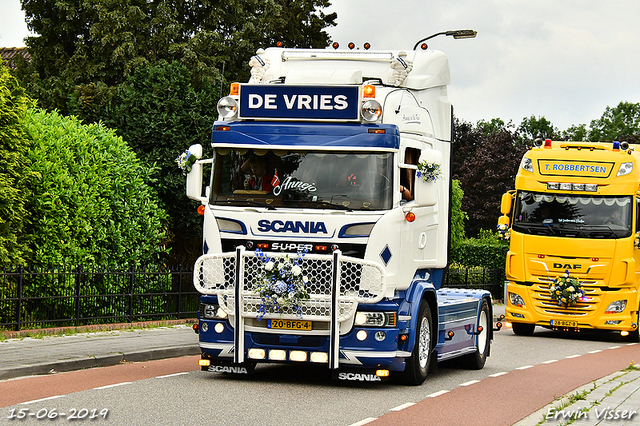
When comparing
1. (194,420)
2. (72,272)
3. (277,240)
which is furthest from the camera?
(72,272)

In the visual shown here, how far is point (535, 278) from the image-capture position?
2116 cm

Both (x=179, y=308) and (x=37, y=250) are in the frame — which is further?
(x=179, y=308)

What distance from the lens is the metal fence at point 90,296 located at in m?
16.3

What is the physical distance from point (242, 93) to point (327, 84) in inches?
45.3

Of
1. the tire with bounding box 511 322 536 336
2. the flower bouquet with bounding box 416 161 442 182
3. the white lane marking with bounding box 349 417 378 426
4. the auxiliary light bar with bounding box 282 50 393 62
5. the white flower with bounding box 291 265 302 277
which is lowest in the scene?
the tire with bounding box 511 322 536 336

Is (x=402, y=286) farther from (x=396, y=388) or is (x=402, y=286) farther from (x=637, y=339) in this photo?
(x=637, y=339)

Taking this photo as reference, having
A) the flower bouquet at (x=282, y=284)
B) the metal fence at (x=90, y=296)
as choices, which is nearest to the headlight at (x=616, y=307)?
the metal fence at (x=90, y=296)

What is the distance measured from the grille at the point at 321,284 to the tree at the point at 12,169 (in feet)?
22.9

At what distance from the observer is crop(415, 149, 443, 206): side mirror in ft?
37.0

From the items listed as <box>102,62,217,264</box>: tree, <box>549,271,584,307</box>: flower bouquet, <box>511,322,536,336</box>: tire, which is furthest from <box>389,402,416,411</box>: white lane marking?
<box>102,62,217,264</box>: tree

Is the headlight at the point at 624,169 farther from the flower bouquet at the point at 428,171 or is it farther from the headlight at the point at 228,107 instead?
the headlight at the point at 228,107

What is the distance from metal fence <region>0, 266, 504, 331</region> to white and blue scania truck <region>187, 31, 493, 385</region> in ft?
8.87

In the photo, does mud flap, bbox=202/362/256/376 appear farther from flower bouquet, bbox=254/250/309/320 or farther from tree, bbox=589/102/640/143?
tree, bbox=589/102/640/143

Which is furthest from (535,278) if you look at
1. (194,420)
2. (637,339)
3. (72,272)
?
(194,420)
